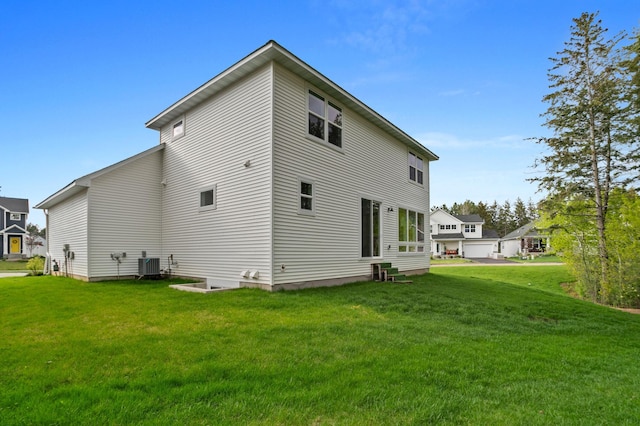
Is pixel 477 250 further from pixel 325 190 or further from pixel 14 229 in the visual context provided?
pixel 14 229

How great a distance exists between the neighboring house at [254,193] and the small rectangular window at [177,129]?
8 cm

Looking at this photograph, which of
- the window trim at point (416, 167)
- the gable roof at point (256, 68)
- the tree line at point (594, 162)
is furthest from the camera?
the window trim at point (416, 167)

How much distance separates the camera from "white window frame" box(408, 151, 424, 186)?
15.5 meters

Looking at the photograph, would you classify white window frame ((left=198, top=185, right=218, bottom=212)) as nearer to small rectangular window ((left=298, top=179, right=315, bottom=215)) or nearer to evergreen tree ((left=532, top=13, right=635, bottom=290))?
small rectangular window ((left=298, top=179, right=315, bottom=215))

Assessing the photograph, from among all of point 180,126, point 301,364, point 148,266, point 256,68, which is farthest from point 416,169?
point 301,364

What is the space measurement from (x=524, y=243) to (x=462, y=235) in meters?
11.2

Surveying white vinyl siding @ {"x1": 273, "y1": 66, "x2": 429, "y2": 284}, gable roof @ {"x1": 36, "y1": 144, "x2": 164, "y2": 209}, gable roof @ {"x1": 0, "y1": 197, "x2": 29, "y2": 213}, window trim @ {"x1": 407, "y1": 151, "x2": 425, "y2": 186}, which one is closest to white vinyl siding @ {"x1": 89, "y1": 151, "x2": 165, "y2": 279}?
gable roof @ {"x1": 36, "y1": 144, "x2": 164, "y2": 209}

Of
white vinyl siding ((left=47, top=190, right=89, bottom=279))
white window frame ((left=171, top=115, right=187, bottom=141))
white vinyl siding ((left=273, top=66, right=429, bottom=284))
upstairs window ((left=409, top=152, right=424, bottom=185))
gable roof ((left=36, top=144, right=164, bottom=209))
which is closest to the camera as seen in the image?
white vinyl siding ((left=273, top=66, right=429, bottom=284))

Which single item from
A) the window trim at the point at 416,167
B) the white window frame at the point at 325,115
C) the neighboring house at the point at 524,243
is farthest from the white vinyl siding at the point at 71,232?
the neighboring house at the point at 524,243

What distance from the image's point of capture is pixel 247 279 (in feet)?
28.8

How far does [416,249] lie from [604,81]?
1060 centimetres

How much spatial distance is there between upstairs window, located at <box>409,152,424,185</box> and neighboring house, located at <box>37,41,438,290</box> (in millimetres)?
1554

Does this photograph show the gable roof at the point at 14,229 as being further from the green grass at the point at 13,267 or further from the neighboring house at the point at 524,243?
the neighboring house at the point at 524,243

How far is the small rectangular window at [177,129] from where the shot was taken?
11836mm
